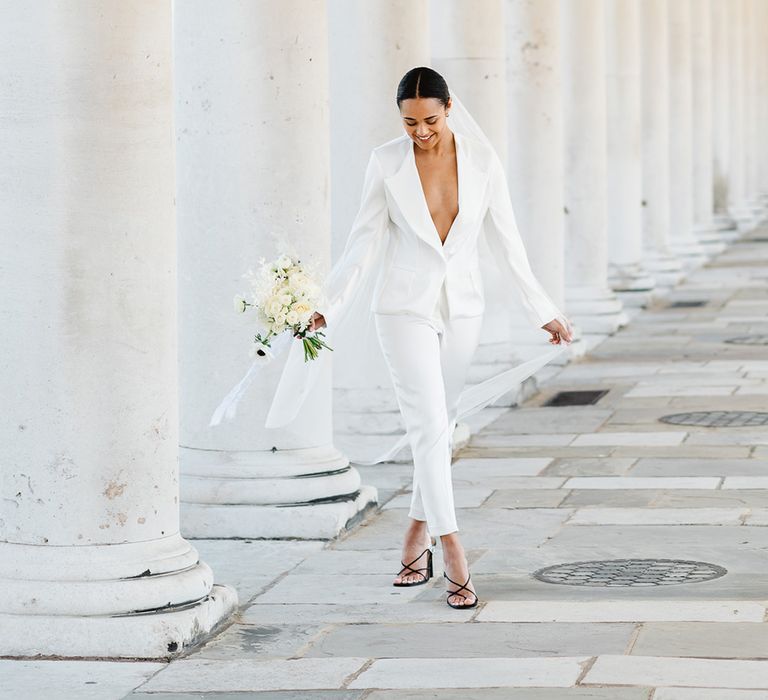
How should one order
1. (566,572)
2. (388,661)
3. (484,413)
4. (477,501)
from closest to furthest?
(388,661), (566,572), (477,501), (484,413)

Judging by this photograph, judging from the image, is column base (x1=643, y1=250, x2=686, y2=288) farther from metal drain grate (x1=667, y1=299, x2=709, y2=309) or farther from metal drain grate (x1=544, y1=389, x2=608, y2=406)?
metal drain grate (x1=544, y1=389, x2=608, y2=406)

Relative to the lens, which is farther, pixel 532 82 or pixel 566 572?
pixel 532 82

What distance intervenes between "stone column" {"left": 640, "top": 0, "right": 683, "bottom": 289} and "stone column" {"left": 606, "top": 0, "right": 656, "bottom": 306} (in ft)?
8.29

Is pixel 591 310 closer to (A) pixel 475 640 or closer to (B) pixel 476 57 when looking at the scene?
(B) pixel 476 57

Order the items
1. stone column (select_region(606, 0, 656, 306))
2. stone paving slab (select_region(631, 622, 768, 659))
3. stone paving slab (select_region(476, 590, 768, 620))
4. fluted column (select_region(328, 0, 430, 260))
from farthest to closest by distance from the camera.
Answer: stone column (select_region(606, 0, 656, 306)) → fluted column (select_region(328, 0, 430, 260)) → stone paving slab (select_region(476, 590, 768, 620)) → stone paving slab (select_region(631, 622, 768, 659))

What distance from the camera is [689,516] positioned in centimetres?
916

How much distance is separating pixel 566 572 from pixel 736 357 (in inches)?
368

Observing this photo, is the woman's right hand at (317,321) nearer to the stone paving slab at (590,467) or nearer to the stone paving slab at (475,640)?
the stone paving slab at (475,640)

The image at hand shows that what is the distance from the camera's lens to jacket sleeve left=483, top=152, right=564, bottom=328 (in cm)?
750

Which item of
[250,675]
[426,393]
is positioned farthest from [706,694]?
[426,393]

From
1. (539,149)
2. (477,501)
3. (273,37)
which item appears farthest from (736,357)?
(273,37)

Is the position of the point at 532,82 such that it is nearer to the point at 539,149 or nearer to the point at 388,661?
the point at 539,149

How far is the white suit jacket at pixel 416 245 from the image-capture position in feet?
24.1

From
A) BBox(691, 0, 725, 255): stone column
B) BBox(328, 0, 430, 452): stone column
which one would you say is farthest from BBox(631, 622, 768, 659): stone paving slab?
BBox(691, 0, 725, 255): stone column
